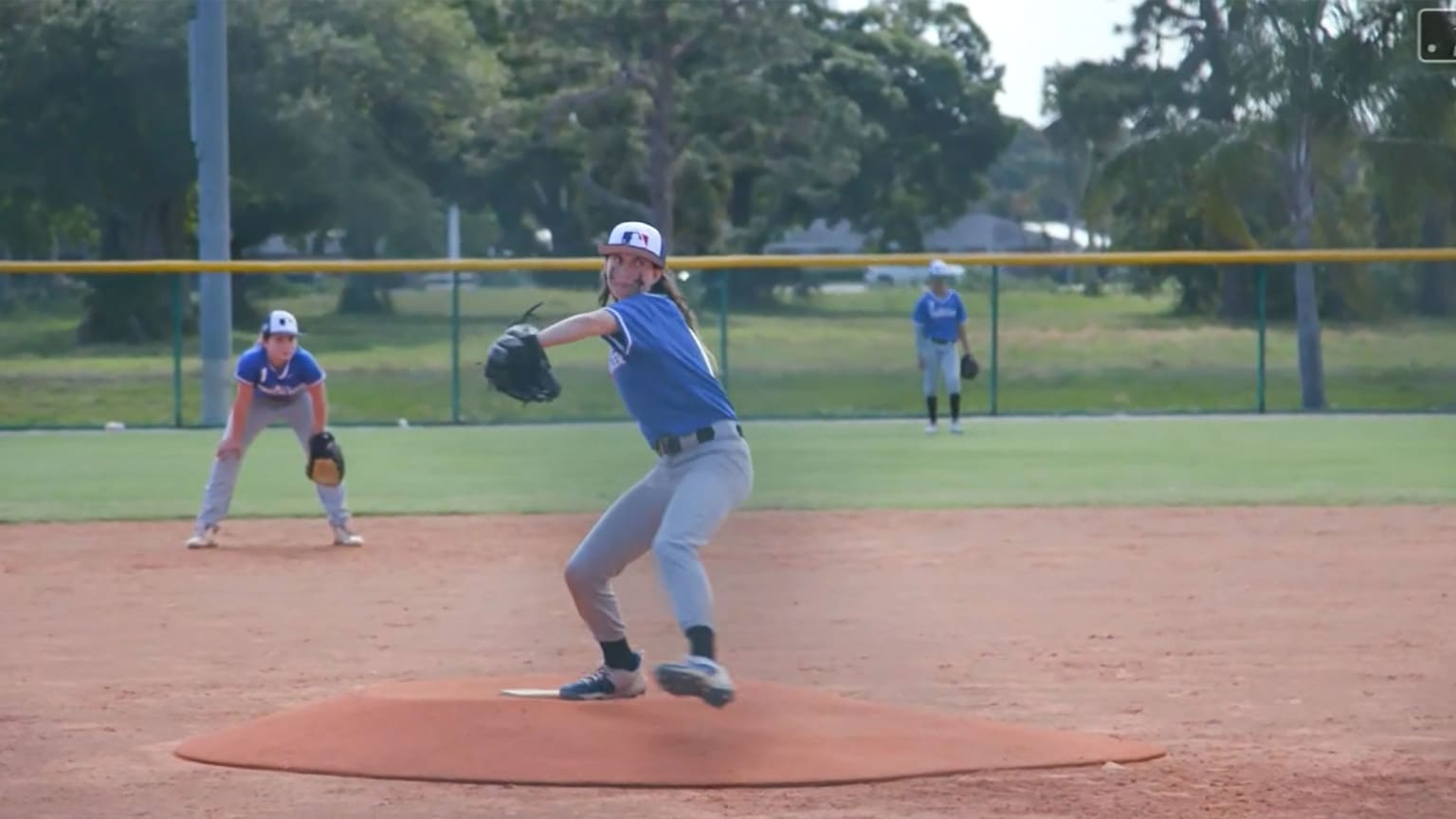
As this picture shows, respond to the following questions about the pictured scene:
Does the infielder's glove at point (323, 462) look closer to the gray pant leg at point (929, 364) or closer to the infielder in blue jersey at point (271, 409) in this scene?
the infielder in blue jersey at point (271, 409)

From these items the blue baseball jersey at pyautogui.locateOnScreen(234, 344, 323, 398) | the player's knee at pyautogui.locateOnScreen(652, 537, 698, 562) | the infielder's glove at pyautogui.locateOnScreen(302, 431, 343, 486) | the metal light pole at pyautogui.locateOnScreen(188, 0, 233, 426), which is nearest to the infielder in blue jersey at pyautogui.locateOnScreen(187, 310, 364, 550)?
the blue baseball jersey at pyautogui.locateOnScreen(234, 344, 323, 398)

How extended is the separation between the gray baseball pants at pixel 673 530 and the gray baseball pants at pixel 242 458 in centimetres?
561

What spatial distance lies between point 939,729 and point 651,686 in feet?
4.18

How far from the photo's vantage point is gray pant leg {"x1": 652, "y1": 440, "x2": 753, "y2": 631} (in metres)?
6.68

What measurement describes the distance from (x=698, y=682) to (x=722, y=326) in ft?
63.1

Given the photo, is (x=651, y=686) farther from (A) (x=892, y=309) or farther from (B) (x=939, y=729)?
(A) (x=892, y=309)

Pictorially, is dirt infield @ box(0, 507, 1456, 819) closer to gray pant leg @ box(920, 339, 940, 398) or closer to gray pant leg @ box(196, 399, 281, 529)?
gray pant leg @ box(196, 399, 281, 529)

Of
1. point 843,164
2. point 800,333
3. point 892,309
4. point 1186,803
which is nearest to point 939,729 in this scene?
point 1186,803

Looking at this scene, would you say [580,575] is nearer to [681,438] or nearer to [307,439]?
[681,438]

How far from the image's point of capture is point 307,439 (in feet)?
41.1

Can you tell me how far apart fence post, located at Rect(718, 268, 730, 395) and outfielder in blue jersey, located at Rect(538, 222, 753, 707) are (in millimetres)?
17950

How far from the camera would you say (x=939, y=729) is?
268 inches

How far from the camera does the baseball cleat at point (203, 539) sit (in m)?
12.4

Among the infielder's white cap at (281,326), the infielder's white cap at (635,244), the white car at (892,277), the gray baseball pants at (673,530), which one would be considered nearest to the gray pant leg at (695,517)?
the gray baseball pants at (673,530)
